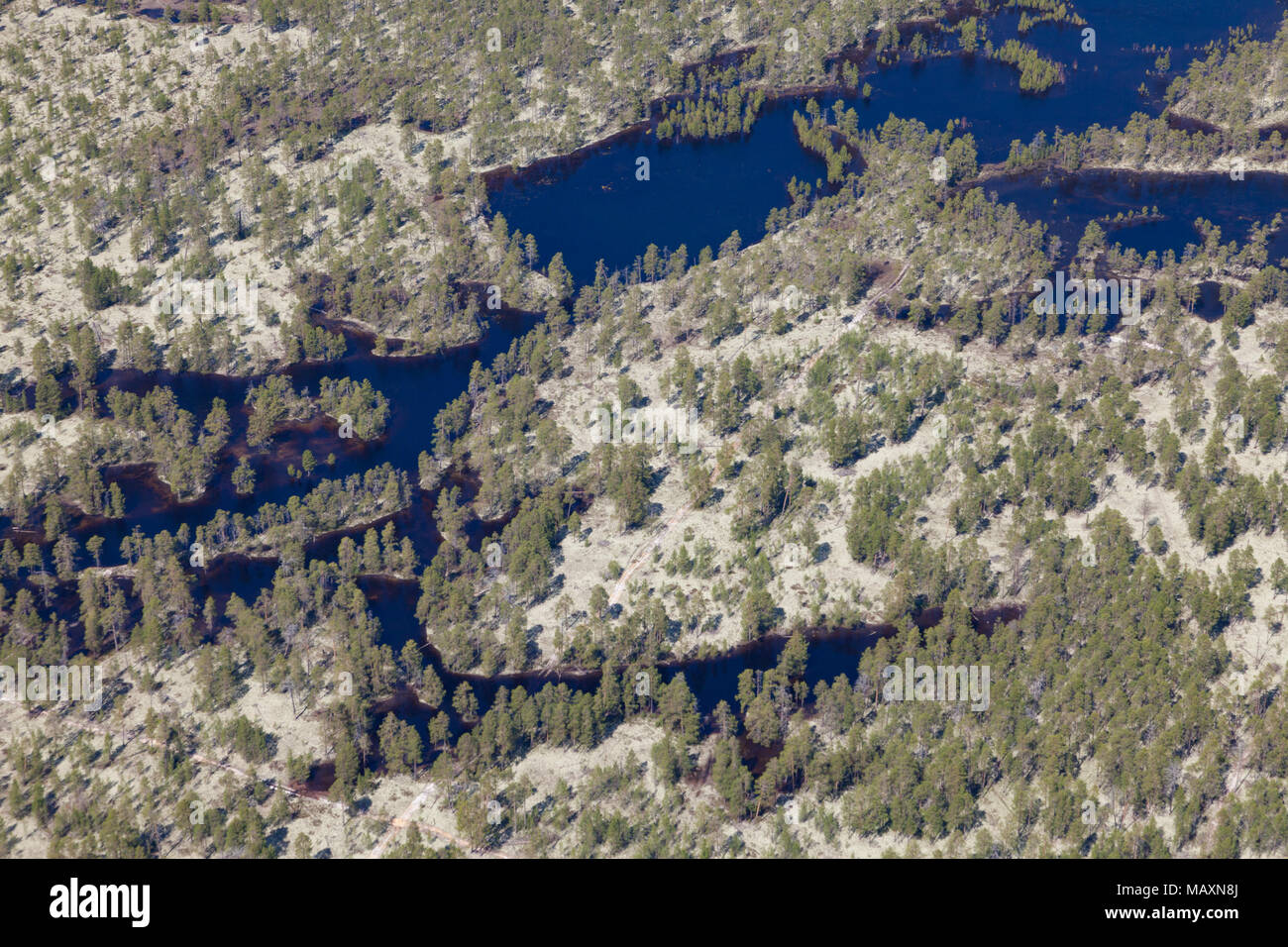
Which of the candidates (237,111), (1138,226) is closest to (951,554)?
(1138,226)

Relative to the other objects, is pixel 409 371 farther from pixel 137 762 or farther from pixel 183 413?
pixel 137 762
